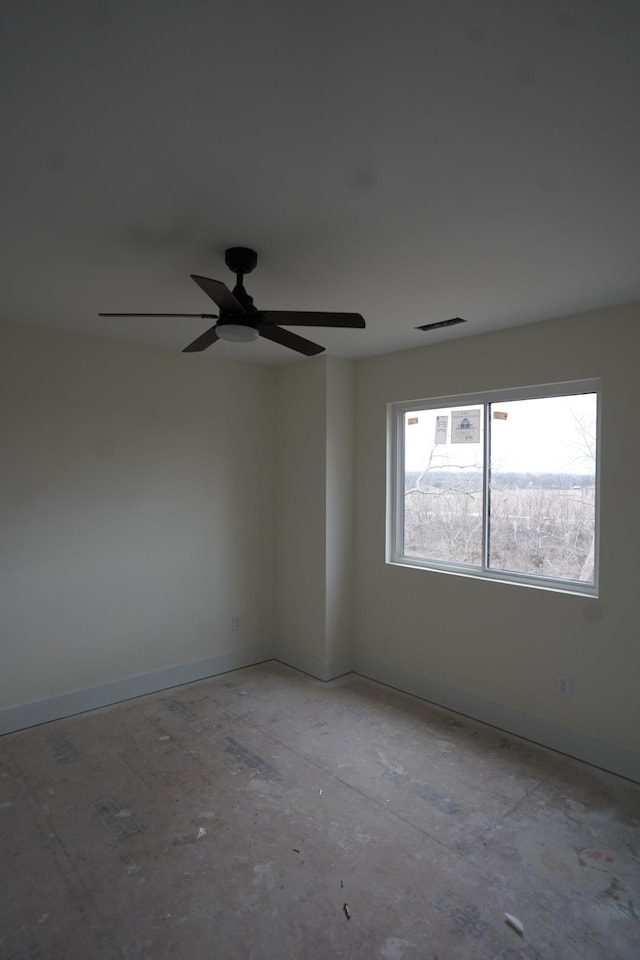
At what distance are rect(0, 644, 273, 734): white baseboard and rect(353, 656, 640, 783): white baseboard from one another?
1.05 m

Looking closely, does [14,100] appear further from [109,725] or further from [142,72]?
[109,725]

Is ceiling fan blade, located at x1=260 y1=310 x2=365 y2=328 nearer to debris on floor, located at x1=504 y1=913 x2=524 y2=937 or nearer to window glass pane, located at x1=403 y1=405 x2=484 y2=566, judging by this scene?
window glass pane, located at x1=403 y1=405 x2=484 y2=566

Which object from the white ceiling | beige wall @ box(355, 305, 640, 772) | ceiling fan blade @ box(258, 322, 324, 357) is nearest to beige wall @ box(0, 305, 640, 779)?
beige wall @ box(355, 305, 640, 772)

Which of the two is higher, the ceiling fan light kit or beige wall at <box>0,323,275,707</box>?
the ceiling fan light kit

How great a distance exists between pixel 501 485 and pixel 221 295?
236 cm

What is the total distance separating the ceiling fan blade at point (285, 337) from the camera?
7.52ft

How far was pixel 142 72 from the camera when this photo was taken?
1.26 meters

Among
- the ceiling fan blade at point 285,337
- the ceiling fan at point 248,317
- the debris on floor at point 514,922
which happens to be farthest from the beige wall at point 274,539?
the ceiling fan at point 248,317

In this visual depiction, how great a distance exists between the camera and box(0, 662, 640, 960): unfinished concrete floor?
6.25 feet

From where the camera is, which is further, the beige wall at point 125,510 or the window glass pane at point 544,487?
the beige wall at point 125,510

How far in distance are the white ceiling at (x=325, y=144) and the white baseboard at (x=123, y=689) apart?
258 cm

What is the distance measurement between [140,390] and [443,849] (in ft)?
10.9

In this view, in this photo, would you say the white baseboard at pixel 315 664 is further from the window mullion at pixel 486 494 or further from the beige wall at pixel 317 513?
the window mullion at pixel 486 494

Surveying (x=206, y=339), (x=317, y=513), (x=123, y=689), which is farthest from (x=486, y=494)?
(x=123, y=689)
